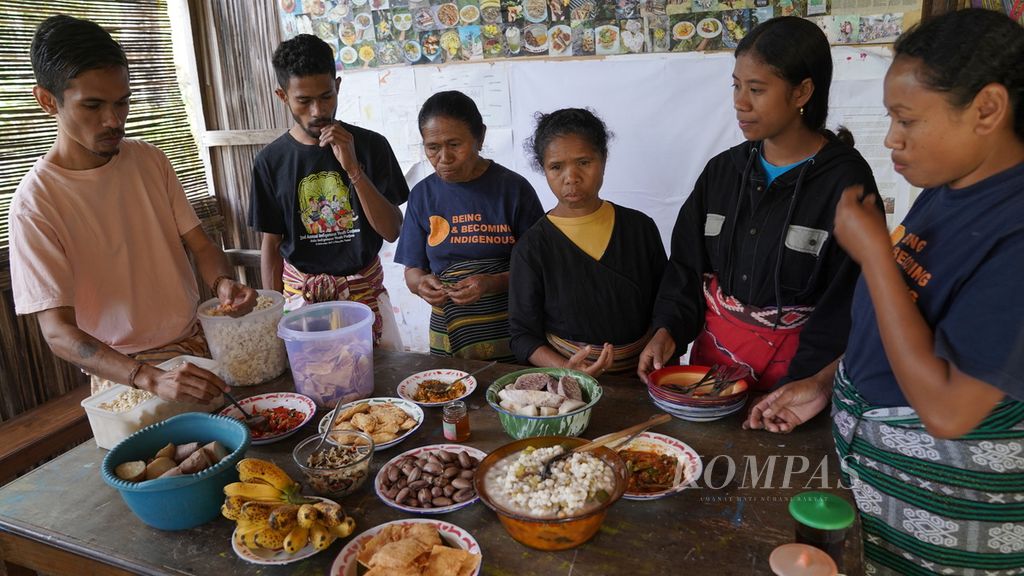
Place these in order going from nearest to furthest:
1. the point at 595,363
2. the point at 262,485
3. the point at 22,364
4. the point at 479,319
→ the point at 262,485, the point at 595,363, the point at 479,319, the point at 22,364

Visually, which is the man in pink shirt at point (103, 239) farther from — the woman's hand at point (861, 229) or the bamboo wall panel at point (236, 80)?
the bamboo wall panel at point (236, 80)

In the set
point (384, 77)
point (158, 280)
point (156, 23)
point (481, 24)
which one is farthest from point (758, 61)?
point (156, 23)

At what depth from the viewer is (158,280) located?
2338mm

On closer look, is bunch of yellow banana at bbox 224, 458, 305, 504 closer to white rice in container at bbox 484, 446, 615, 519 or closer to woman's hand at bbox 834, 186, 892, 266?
white rice in container at bbox 484, 446, 615, 519

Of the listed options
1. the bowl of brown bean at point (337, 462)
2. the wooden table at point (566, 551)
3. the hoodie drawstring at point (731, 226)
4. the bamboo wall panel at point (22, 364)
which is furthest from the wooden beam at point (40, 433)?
the hoodie drawstring at point (731, 226)

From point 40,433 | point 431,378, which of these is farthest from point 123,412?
point 40,433

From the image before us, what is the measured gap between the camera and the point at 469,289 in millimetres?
2484

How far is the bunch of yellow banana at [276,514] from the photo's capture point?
1.34 meters

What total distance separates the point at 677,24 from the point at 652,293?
1.91m

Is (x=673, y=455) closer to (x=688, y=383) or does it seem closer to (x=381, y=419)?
(x=688, y=383)

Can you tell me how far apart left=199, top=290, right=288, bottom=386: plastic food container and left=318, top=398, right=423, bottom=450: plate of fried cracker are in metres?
0.42

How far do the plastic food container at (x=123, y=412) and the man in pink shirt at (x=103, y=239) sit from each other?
45 mm

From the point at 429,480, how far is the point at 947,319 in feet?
3.67

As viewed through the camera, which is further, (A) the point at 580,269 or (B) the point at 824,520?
(A) the point at 580,269
